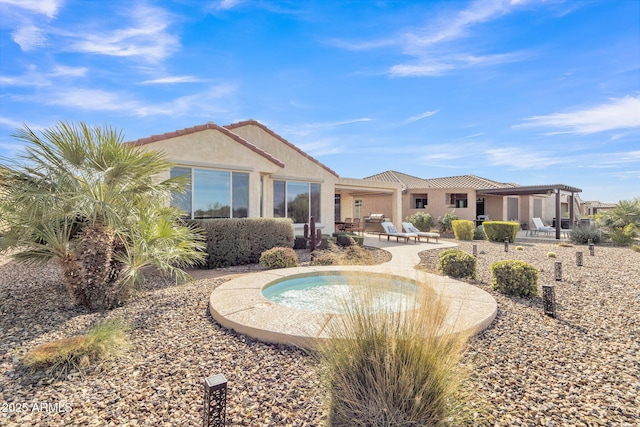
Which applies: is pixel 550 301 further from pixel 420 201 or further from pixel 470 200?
pixel 420 201

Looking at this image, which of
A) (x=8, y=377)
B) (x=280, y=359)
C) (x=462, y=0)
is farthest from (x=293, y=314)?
(x=462, y=0)

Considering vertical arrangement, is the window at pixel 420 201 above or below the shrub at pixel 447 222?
above

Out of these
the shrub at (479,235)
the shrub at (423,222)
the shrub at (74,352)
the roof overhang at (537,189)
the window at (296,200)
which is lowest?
the shrub at (74,352)

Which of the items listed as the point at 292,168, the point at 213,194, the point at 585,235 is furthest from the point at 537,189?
the point at 213,194

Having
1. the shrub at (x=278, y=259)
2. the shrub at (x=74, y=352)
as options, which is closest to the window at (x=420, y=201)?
the shrub at (x=278, y=259)

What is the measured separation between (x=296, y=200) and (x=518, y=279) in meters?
10.7

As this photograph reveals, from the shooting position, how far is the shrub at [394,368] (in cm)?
232

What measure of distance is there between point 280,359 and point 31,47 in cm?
909

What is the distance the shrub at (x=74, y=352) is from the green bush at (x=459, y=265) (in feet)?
23.7

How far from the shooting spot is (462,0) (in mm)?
7680

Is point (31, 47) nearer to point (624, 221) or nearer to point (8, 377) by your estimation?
point (8, 377)

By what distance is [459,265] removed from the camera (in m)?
7.89

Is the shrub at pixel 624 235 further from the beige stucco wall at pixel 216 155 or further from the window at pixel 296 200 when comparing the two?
the beige stucco wall at pixel 216 155

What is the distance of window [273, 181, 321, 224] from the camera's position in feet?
48.1
